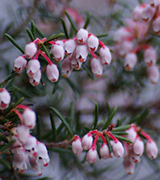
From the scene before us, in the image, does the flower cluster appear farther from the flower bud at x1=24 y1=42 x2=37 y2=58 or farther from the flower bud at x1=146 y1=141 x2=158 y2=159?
the flower bud at x1=24 y1=42 x2=37 y2=58

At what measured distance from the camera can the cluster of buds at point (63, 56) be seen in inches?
14.2

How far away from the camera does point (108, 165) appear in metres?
0.72

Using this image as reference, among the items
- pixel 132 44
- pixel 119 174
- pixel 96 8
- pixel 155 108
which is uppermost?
pixel 132 44

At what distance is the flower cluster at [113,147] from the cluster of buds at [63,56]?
108mm

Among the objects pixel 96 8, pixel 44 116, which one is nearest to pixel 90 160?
pixel 44 116

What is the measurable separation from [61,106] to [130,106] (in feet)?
0.73

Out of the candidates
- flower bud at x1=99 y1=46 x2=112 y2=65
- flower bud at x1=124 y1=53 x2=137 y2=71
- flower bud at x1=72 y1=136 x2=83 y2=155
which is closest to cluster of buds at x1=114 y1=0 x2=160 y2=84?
flower bud at x1=124 y1=53 x2=137 y2=71

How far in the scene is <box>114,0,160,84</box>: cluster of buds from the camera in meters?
0.59

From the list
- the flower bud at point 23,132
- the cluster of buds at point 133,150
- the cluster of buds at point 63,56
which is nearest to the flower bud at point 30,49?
the cluster of buds at point 63,56

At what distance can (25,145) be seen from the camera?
330 millimetres

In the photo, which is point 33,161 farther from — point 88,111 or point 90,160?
point 88,111

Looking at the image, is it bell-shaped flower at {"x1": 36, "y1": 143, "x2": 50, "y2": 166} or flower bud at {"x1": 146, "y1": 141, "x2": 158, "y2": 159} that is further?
flower bud at {"x1": 146, "y1": 141, "x2": 158, "y2": 159}

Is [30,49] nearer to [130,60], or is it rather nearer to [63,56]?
[63,56]

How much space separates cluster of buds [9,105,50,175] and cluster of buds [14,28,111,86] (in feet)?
0.20
